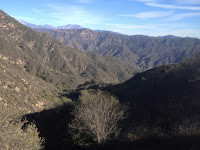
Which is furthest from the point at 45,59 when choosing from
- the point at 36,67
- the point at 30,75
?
the point at 30,75

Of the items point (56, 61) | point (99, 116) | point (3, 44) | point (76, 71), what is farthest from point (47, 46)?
point (99, 116)

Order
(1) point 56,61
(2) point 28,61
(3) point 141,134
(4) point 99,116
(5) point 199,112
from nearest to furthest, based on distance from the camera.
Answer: (3) point 141,134 < (4) point 99,116 < (5) point 199,112 < (2) point 28,61 < (1) point 56,61

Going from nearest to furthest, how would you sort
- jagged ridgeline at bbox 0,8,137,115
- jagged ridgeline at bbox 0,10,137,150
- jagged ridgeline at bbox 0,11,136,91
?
jagged ridgeline at bbox 0,10,137,150 < jagged ridgeline at bbox 0,8,137,115 < jagged ridgeline at bbox 0,11,136,91

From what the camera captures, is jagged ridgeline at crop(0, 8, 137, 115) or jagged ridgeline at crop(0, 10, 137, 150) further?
jagged ridgeline at crop(0, 8, 137, 115)

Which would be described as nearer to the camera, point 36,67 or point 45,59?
point 36,67

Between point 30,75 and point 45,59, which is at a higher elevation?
point 45,59

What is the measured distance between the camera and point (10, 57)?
108 metres

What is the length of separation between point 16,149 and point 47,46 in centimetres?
18168

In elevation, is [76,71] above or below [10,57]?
below

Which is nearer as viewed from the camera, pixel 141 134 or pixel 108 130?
pixel 141 134

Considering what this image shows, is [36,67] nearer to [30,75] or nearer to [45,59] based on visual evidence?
[30,75]

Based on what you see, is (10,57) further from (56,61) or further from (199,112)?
(199,112)

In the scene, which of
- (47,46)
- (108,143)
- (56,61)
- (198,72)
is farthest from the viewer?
(47,46)

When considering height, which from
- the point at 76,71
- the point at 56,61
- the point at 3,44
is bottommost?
the point at 76,71
